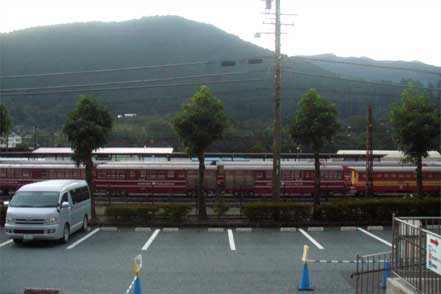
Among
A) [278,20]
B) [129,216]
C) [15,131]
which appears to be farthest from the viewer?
[15,131]

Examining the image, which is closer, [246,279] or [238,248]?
[246,279]

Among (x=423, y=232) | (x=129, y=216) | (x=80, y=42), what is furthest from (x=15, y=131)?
(x=423, y=232)

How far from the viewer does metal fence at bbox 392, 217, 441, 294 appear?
6375mm

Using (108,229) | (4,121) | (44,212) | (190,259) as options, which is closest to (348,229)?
(190,259)

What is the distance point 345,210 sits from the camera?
17609 mm

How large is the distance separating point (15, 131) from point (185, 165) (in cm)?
4232

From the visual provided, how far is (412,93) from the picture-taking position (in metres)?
20.5

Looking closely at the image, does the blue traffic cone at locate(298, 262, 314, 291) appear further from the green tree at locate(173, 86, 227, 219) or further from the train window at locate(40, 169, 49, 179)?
the train window at locate(40, 169, 49, 179)

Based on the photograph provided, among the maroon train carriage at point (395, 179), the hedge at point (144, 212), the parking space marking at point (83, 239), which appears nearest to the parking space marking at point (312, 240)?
the hedge at point (144, 212)

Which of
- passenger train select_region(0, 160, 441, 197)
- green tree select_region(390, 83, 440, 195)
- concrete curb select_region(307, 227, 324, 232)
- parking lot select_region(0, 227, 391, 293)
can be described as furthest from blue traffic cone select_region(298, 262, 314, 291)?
passenger train select_region(0, 160, 441, 197)

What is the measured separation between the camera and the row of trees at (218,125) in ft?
59.7

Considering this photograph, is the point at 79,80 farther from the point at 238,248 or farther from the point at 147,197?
the point at 238,248

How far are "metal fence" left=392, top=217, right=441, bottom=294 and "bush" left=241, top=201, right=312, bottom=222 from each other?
32.5 feet

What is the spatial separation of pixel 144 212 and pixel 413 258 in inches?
472
